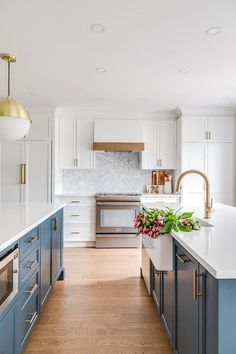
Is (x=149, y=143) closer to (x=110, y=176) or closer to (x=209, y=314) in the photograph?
(x=110, y=176)

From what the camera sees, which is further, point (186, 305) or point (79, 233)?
point (79, 233)

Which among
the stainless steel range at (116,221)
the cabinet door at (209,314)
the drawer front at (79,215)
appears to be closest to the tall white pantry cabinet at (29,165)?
the drawer front at (79,215)

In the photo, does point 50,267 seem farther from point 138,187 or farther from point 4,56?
point 138,187

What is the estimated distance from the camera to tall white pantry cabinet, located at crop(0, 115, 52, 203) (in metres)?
4.66

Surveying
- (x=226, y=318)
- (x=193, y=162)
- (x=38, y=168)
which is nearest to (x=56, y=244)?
(x=38, y=168)

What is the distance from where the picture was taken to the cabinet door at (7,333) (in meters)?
1.37

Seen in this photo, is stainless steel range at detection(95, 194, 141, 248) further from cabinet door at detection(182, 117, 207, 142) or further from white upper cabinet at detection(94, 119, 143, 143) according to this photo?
cabinet door at detection(182, 117, 207, 142)

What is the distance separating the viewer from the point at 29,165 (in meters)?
4.66

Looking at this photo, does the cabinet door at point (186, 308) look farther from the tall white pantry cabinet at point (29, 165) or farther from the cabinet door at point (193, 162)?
the tall white pantry cabinet at point (29, 165)

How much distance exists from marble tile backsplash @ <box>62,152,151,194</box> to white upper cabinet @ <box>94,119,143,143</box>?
18.4 inches

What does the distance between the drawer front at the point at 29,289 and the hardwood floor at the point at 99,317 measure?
40cm

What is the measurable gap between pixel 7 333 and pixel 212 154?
14.0ft

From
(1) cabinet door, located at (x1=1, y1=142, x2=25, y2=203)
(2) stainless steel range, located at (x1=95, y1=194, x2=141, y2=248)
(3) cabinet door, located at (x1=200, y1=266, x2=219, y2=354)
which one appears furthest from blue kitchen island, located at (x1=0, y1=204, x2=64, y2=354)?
(1) cabinet door, located at (x1=1, y1=142, x2=25, y2=203)

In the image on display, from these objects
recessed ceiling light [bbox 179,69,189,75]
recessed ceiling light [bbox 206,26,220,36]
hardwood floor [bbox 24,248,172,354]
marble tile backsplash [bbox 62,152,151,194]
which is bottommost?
hardwood floor [bbox 24,248,172,354]
